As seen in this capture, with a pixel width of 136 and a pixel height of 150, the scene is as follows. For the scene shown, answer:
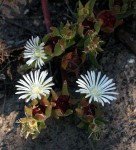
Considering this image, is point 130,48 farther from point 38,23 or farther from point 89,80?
point 38,23

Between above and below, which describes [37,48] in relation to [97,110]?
above

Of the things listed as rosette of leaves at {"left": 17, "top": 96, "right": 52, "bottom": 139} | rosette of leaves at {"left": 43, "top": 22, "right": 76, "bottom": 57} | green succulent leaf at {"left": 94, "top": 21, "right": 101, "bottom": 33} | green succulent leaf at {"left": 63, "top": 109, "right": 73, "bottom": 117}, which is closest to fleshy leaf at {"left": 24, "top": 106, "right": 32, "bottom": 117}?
rosette of leaves at {"left": 17, "top": 96, "right": 52, "bottom": 139}

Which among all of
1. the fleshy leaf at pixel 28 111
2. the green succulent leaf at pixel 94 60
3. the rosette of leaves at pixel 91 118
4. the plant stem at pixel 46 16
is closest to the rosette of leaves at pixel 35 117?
the fleshy leaf at pixel 28 111

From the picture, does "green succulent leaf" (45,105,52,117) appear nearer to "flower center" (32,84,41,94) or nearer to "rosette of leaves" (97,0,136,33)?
"flower center" (32,84,41,94)

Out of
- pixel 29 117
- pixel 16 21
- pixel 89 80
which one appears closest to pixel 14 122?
pixel 29 117

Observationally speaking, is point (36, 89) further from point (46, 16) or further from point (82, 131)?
point (46, 16)

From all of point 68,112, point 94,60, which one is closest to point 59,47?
point 94,60

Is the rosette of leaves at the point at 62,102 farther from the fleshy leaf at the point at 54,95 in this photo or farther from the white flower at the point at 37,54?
the white flower at the point at 37,54
